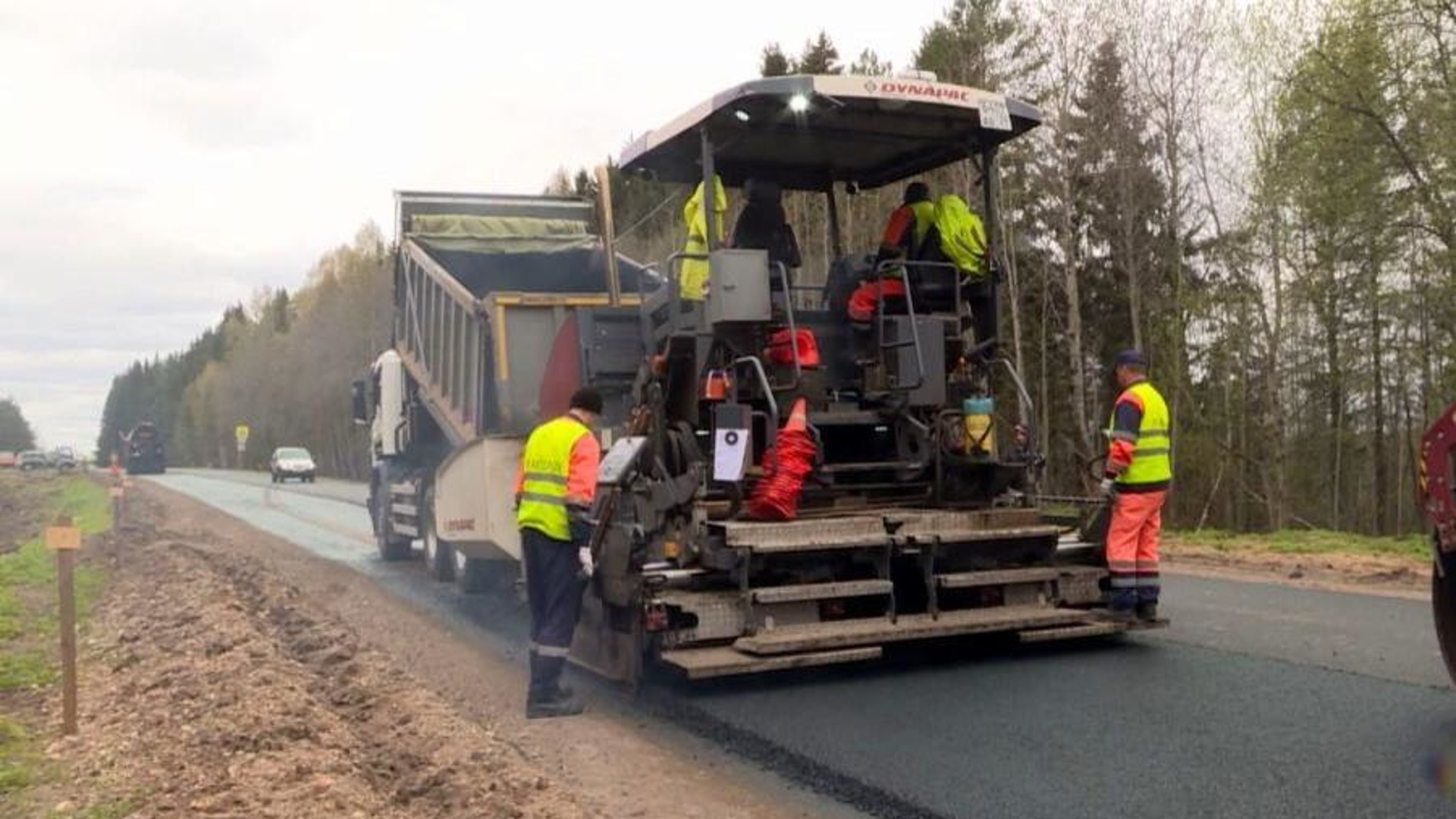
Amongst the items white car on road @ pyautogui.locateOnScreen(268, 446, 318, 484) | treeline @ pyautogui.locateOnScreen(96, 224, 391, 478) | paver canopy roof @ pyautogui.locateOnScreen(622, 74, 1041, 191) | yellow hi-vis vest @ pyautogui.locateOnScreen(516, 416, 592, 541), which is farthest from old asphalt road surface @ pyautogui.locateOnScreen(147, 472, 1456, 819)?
white car on road @ pyautogui.locateOnScreen(268, 446, 318, 484)

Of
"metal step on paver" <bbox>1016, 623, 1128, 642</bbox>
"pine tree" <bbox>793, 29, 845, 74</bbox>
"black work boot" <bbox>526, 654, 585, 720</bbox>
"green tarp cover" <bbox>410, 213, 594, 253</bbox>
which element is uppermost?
"pine tree" <bbox>793, 29, 845, 74</bbox>

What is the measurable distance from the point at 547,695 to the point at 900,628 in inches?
68.8

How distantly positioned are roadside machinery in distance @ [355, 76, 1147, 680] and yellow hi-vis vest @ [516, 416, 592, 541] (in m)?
0.21

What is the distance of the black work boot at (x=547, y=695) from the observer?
6090 millimetres

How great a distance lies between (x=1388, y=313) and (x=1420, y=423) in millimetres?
3315

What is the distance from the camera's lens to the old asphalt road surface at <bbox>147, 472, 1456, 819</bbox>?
13.7 ft

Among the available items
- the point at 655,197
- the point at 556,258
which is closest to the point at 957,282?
the point at 655,197

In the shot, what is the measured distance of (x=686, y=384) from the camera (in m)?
6.95

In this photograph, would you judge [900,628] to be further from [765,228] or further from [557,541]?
[765,228]

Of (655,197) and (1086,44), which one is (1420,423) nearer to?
(1086,44)

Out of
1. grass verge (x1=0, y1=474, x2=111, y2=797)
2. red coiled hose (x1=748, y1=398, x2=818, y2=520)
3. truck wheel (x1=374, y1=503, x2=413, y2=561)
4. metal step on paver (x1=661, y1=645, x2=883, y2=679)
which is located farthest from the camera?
truck wheel (x1=374, y1=503, x2=413, y2=561)

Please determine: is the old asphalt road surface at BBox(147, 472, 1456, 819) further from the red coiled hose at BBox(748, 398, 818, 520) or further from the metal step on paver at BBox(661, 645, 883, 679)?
the red coiled hose at BBox(748, 398, 818, 520)

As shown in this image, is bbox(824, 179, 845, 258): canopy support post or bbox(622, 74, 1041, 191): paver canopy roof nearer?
bbox(622, 74, 1041, 191): paver canopy roof

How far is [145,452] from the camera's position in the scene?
2064 inches
